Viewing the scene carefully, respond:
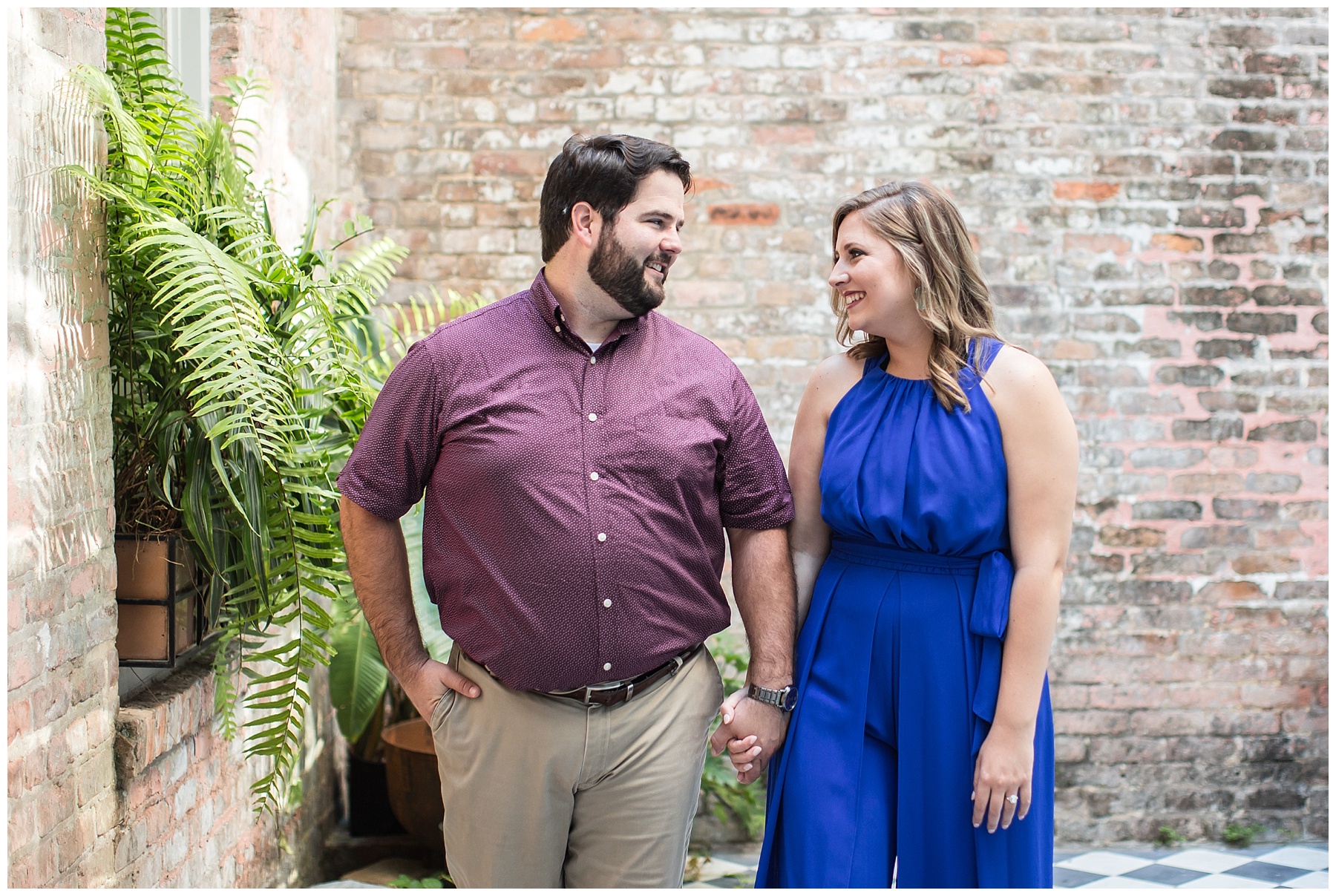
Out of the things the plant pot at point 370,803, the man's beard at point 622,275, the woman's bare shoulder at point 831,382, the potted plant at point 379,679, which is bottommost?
the plant pot at point 370,803

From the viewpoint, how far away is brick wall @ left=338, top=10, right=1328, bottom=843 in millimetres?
3639

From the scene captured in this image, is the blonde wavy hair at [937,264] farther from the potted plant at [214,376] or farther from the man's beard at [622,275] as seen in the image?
the potted plant at [214,376]

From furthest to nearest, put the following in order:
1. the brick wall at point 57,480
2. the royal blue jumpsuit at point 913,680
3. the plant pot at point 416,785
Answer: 1. the plant pot at point 416,785
2. the royal blue jumpsuit at point 913,680
3. the brick wall at point 57,480

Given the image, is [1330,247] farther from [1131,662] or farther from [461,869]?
[461,869]

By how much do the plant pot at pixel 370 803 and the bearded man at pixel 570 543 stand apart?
1.86 meters

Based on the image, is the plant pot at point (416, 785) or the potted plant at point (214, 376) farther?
the plant pot at point (416, 785)

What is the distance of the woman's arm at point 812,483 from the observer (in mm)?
2057

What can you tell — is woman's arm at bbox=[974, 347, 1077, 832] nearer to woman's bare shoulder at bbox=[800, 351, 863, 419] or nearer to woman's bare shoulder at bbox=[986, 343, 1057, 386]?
woman's bare shoulder at bbox=[986, 343, 1057, 386]

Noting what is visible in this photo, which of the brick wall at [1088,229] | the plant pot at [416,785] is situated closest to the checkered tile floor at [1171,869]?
the brick wall at [1088,229]

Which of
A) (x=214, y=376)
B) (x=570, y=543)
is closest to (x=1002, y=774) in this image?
(x=570, y=543)

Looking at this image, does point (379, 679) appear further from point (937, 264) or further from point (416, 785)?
point (937, 264)

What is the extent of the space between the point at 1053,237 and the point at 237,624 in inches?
116

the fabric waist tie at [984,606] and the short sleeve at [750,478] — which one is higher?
the short sleeve at [750,478]

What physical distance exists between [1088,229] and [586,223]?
2.45 meters
